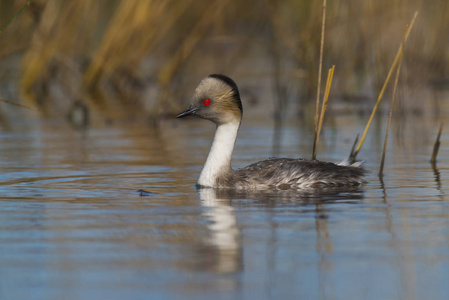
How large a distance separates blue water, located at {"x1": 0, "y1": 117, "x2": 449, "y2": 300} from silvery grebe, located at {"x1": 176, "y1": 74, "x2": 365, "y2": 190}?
0.26 meters

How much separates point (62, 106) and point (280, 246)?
491 inches

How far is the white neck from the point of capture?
8.71m

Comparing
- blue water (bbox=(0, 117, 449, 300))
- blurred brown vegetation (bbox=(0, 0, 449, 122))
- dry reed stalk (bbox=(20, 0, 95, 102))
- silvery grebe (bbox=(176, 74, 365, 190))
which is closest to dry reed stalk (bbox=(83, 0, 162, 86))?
blurred brown vegetation (bbox=(0, 0, 449, 122))

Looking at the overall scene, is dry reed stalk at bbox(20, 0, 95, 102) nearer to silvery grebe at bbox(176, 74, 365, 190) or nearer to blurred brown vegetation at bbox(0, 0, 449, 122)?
blurred brown vegetation at bbox(0, 0, 449, 122)

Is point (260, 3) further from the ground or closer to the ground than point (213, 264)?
further from the ground

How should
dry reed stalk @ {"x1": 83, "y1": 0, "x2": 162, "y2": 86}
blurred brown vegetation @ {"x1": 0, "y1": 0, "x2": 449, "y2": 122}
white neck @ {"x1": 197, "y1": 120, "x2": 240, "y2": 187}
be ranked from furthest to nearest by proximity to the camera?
dry reed stalk @ {"x1": 83, "y1": 0, "x2": 162, "y2": 86} < blurred brown vegetation @ {"x1": 0, "y1": 0, "x2": 449, "y2": 122} < white neck @ {"x1": 197, "y1": 120, "x2": 240, "y2": 187}

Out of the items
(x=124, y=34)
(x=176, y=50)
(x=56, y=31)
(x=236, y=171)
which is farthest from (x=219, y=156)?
(x=176, y=50)

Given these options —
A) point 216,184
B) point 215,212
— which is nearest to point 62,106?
point 216,184

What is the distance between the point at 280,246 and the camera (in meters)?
5.72

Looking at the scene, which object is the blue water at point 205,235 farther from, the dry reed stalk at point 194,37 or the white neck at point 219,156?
the dry reed stalk at point 194,37

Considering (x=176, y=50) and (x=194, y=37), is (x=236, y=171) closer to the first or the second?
(x=194, y=37)

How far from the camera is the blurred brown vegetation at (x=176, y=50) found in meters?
14.8

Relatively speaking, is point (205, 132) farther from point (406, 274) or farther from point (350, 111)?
point (406, 274)

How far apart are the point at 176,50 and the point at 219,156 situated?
380 inches
